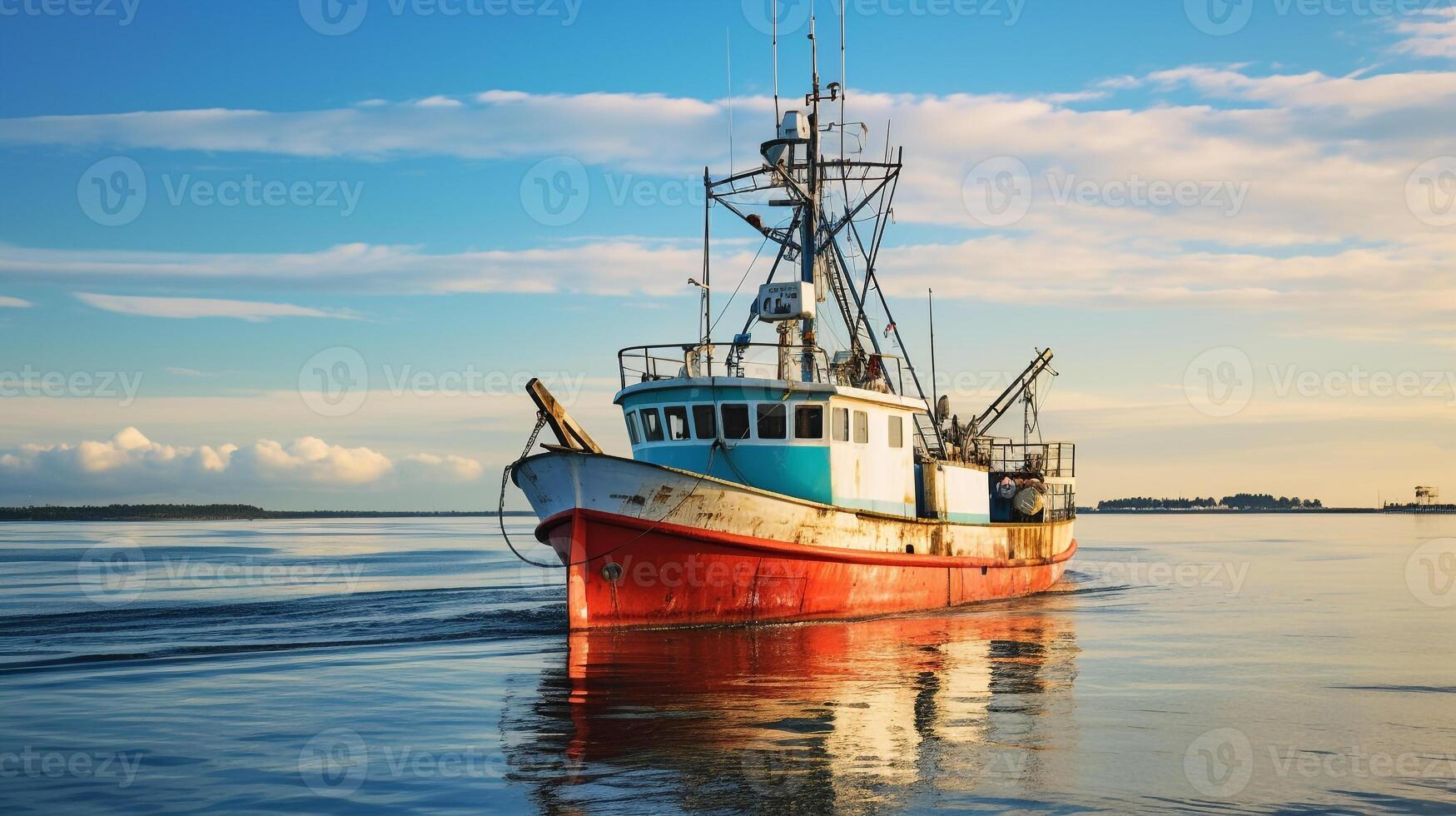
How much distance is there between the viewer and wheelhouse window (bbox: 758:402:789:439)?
75.8 feet

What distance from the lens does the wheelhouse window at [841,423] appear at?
23562 millimetres

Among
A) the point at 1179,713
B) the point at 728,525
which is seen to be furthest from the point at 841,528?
the point at 1179,713

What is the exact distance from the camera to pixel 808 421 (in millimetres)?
23344

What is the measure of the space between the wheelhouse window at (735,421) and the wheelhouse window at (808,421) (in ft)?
3.35

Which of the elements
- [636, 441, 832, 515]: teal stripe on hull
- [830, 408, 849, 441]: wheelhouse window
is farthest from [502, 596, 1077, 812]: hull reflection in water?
[830, 408, 849, 441]: wheelhouse window

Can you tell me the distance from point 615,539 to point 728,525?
209 cm

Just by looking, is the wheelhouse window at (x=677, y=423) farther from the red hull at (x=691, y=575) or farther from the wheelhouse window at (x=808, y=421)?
the red hull at (x=691, y=575)

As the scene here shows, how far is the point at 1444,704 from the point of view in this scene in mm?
15547

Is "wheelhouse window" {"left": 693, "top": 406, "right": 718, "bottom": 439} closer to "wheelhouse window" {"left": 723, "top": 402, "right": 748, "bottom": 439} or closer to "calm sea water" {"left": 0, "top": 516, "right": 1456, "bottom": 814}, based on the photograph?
"wheelhouse window" {"left": 723, "top": 402, "right": 748, "bottom": 439}

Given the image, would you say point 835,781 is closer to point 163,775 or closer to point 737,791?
point 737,791

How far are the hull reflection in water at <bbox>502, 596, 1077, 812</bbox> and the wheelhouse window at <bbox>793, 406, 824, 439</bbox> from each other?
397cm

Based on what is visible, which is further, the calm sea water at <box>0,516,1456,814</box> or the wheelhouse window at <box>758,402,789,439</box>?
the wheelhouse window at <box>758,402,789,439</box>

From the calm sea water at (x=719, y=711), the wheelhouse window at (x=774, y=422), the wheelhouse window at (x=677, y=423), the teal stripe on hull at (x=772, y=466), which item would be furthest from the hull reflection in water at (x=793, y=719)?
the wheelhouse window at (x=677, y=423)

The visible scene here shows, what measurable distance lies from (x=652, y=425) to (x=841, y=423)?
3971mm
